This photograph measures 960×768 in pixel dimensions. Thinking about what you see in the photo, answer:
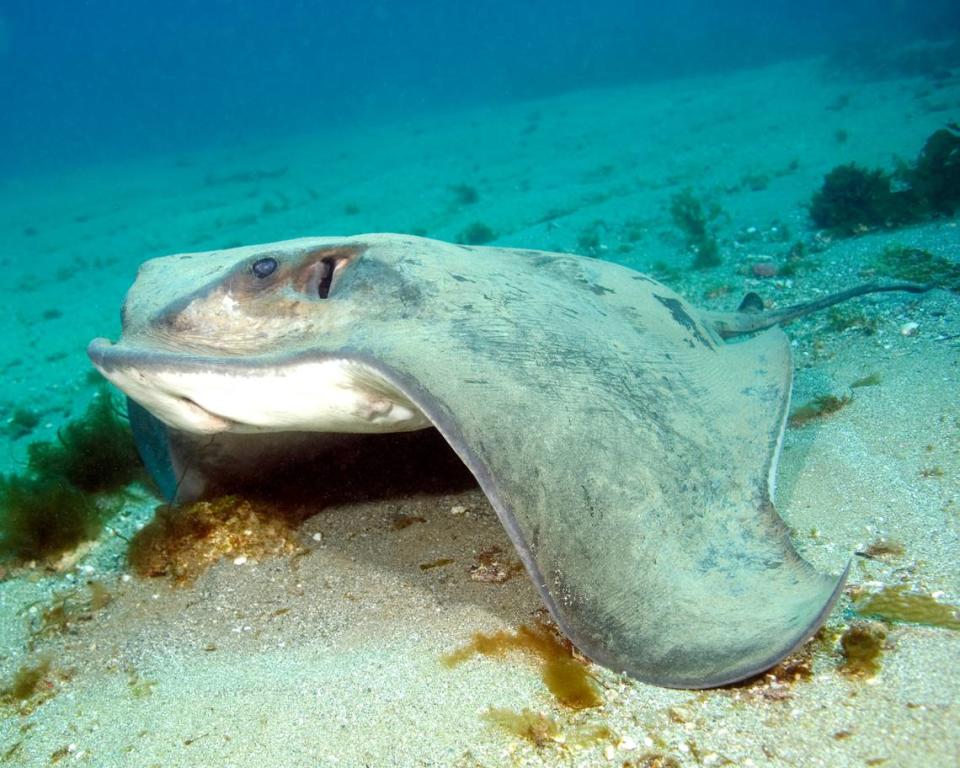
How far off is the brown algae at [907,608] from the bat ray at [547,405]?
55 cm

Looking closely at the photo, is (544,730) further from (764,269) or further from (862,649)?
(764,269)

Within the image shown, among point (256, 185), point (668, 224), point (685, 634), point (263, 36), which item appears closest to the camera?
point (685, 634)

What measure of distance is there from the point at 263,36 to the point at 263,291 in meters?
102

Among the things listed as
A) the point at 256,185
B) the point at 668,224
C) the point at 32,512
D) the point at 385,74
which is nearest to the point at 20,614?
the point at 32,512

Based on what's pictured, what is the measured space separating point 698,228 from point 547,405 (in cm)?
883

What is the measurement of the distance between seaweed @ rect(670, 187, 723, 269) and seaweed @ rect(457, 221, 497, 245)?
3.33 m

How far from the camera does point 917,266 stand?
657 centimetres

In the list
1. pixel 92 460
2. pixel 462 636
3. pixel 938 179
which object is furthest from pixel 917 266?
pixel 92 460

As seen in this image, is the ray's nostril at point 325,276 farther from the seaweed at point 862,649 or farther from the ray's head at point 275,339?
the seaweed at point 862,649

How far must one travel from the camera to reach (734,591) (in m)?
1.84

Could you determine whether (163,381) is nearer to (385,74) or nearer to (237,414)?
(237,414)

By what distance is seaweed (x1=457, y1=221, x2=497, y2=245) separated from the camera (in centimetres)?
1218

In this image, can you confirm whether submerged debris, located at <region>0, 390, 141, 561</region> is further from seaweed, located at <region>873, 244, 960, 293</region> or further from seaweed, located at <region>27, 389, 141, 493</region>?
seaweed, located at <region>873, 244, 960, 293</region>

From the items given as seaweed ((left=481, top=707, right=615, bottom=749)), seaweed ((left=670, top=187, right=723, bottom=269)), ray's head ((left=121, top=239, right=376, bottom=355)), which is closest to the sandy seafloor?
seaweed ((left=481, top=707, right=615, bottom=749))
